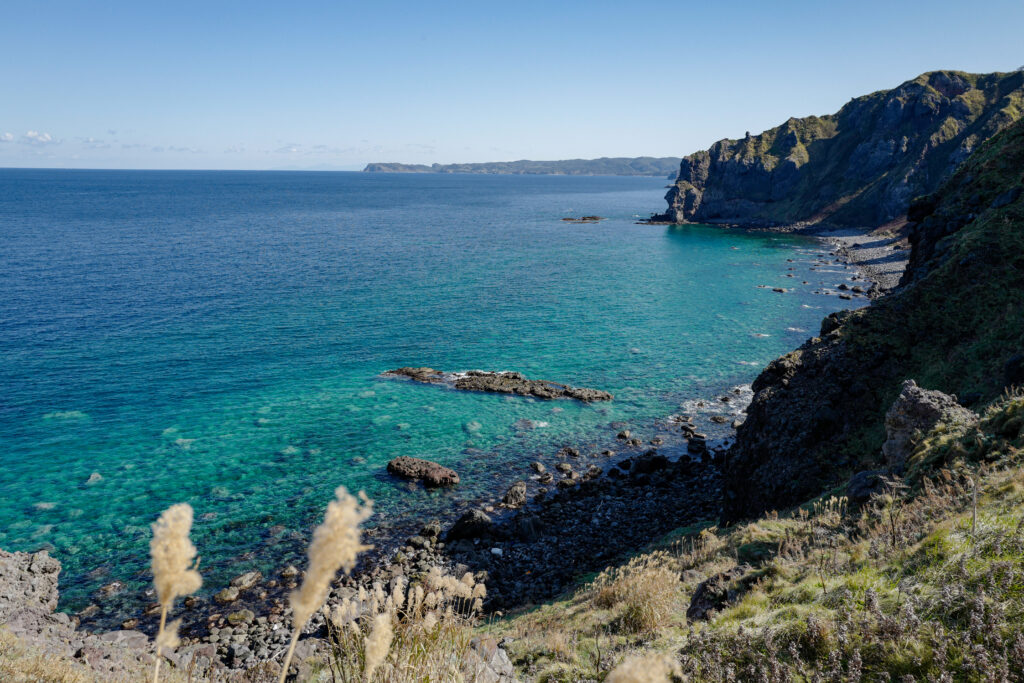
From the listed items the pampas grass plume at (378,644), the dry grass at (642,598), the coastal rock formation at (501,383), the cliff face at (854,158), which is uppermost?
the cliff face at (854,158)

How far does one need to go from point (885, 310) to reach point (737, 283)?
5514 centimetres

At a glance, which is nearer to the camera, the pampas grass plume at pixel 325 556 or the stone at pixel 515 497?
the pampas grass plume at pixel 325 556

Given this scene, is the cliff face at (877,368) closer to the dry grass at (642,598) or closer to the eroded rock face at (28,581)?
the dry grass at (642,598)

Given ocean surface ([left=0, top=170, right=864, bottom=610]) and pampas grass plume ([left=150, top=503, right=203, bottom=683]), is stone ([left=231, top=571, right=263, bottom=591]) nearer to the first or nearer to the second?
ocean surface ([left=0, top=170, right=864, bottom=610])

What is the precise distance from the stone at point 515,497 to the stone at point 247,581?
1217 centimetres

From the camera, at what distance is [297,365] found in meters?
46.4

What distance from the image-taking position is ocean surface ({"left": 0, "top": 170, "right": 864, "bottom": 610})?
2881 centimetres

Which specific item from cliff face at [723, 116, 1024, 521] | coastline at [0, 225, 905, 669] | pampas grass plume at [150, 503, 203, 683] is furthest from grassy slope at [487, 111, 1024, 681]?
coastline at [0, 225, 905, 669]

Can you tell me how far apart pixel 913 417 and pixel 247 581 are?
83.6 ft

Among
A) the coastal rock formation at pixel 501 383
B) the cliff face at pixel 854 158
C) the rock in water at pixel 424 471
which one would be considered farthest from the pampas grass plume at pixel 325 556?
the cliff face at pixel 854 158

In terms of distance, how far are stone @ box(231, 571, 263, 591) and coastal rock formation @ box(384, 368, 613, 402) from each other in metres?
22.0

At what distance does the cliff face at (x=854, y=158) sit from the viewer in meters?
131

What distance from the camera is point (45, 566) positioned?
73.4 feet

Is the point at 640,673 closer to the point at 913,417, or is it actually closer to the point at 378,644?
the point at 378,644
